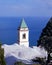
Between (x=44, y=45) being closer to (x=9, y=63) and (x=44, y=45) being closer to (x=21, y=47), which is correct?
(x=9, y=63)

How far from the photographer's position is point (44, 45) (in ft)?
71.7

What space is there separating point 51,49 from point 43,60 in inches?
42.3

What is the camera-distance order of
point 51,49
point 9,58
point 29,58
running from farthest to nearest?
point 29,58, point 9,58, point 51,49

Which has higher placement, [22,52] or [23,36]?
[23,36]

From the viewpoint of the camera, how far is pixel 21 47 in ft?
92.9

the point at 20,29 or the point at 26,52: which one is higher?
the point at 20,29

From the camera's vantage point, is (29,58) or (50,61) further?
(29,58)

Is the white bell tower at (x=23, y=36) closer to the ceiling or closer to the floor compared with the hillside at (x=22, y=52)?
closer to the ceiling

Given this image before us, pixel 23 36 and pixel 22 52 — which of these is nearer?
pixel 22 52

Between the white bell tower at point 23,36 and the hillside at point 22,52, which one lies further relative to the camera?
the white bell tower at point 23,36

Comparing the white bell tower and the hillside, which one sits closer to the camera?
the hillside

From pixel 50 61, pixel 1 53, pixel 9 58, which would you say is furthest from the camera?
pixel 9 58

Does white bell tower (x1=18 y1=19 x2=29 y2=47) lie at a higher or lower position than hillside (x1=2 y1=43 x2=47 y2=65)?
higher

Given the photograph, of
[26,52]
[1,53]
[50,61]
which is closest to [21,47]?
[26,52]
